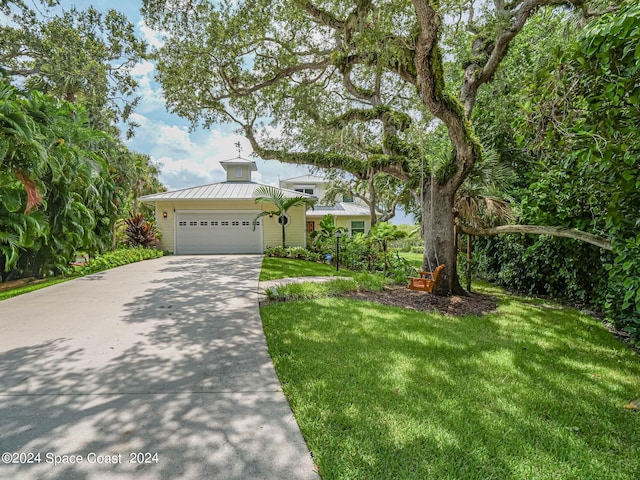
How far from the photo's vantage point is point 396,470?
186 cm

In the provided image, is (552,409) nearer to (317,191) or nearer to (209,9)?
(209,9)

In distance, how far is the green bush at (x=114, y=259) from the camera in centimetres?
909

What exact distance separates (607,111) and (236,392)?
14.0 ft

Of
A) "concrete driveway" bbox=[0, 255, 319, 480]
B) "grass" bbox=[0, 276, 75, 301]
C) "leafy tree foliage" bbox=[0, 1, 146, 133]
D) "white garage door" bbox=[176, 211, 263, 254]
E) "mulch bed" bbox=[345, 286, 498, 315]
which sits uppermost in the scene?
"leafy tree foliage" bbox=[0, 1, 146, 133]

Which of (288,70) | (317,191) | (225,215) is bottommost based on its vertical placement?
(225,215)

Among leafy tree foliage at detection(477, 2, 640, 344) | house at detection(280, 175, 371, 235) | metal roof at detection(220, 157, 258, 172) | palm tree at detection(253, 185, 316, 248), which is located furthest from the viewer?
house at detection(280, 175, 371, 235)

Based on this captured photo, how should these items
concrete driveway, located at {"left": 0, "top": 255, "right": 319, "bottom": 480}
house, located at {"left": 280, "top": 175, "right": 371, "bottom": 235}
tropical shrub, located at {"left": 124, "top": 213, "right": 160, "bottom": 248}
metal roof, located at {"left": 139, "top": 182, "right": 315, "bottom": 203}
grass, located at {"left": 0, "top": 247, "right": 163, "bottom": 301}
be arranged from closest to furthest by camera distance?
1. concrete driveway, located at {"left": 0, "top": 255, "right": 319, "bottom": 480}
2. grass, located at {"left": 0, "top": 247, "right": 163, "bottom": 301}
3. tropical shrub, located at {"left": 124, "top": 213, "right": 160, "bottom": 248}
4. metal roof, located at {"left": 139, "top": 182, "right": 315, "bottom": 203}
5. house, located at {"left": 280, "top": 175, "right": 371, "bottom": 235}

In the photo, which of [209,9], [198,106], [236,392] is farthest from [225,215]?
[236,392]

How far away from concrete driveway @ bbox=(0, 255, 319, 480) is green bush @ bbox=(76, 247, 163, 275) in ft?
13.1

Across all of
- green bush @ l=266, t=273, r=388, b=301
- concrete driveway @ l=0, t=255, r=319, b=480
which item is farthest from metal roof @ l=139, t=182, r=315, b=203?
concrete driveway @ l=0, t=255, r=319, b=480

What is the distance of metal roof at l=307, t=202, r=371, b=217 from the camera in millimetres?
20188

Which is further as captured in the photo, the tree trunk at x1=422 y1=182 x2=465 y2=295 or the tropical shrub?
the tropical shrub

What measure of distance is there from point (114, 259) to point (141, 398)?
9557 mm

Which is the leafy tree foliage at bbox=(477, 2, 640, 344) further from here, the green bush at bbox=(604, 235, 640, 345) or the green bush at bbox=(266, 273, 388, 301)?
the green bush at bbox=(266, 273, 388, 301)
